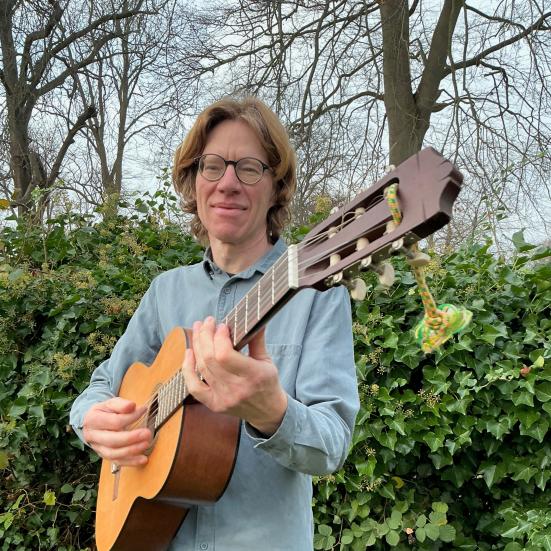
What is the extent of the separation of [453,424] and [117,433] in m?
1.39

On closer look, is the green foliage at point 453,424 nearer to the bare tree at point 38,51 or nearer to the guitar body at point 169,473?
the guitar body at point 169,473

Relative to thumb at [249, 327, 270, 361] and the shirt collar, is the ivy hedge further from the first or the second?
thumb at [249, 327, 270, 361]

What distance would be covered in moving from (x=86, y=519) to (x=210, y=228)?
186cm

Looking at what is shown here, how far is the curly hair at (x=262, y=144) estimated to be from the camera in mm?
1641

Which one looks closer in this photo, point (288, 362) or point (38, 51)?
point (288, 362)

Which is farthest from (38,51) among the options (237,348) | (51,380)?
(237,348)

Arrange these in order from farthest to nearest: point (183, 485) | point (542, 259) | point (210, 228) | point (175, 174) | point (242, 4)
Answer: point (242, 4)
point (542, 259)
point (175, 174)
point (210, 228)
point (183, 485)

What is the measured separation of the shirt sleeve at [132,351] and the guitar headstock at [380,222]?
0.84 m

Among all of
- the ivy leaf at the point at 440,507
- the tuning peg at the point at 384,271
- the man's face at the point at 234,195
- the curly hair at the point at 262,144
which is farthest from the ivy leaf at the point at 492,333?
the tuning peg at the point at 384,271

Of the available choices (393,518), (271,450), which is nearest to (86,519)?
(393,518)

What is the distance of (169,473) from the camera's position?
1319mm

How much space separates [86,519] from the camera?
2791mm

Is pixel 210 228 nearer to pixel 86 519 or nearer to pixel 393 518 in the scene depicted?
pixel 393 518

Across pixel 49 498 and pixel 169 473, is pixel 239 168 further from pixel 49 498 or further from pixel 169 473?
pixel 49 498
